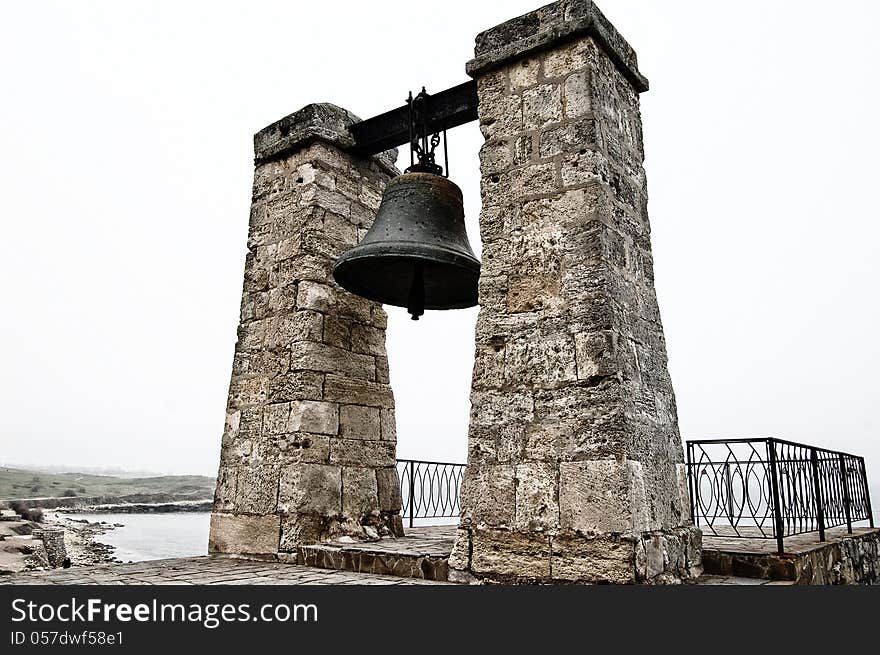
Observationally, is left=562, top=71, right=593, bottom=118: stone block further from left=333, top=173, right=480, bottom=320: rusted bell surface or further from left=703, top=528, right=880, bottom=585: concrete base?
left=703, top=528, right=880, bottom=585: concrete base

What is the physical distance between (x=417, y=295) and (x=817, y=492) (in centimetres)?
286

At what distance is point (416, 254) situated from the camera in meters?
3.94

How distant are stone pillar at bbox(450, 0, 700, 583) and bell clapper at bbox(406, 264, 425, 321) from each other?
2.49 ft

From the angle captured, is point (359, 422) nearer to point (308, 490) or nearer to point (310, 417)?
point (310, 417)

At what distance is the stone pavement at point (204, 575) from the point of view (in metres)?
3.48

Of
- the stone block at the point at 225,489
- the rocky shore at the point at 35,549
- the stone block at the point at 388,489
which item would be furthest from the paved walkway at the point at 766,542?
the rocky shore at the point at 35,549

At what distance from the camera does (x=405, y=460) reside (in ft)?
22.1

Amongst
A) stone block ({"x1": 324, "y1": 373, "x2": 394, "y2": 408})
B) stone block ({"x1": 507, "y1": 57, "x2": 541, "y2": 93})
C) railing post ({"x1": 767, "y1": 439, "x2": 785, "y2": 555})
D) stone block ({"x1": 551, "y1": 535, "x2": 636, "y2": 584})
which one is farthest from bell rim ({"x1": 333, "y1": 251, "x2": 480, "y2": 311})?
Answer: railing post ({"x1": 767, "y1": 439, "x2": 785, "y2": 555})

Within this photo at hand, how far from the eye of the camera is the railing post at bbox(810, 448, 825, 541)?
4.44 metres

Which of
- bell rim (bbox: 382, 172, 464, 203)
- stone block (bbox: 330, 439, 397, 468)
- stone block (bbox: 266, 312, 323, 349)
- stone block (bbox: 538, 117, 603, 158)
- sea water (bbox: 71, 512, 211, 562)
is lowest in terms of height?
sea water (bbox: 71, 512, 211, 562)

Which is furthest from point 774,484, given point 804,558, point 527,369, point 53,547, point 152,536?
point 152,536

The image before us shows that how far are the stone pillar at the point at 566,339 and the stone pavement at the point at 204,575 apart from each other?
0.67 metres

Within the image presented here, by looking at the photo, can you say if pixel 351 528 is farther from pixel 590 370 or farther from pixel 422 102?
pixel 422 102

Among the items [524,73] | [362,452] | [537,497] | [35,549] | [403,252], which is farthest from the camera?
[35,549]
